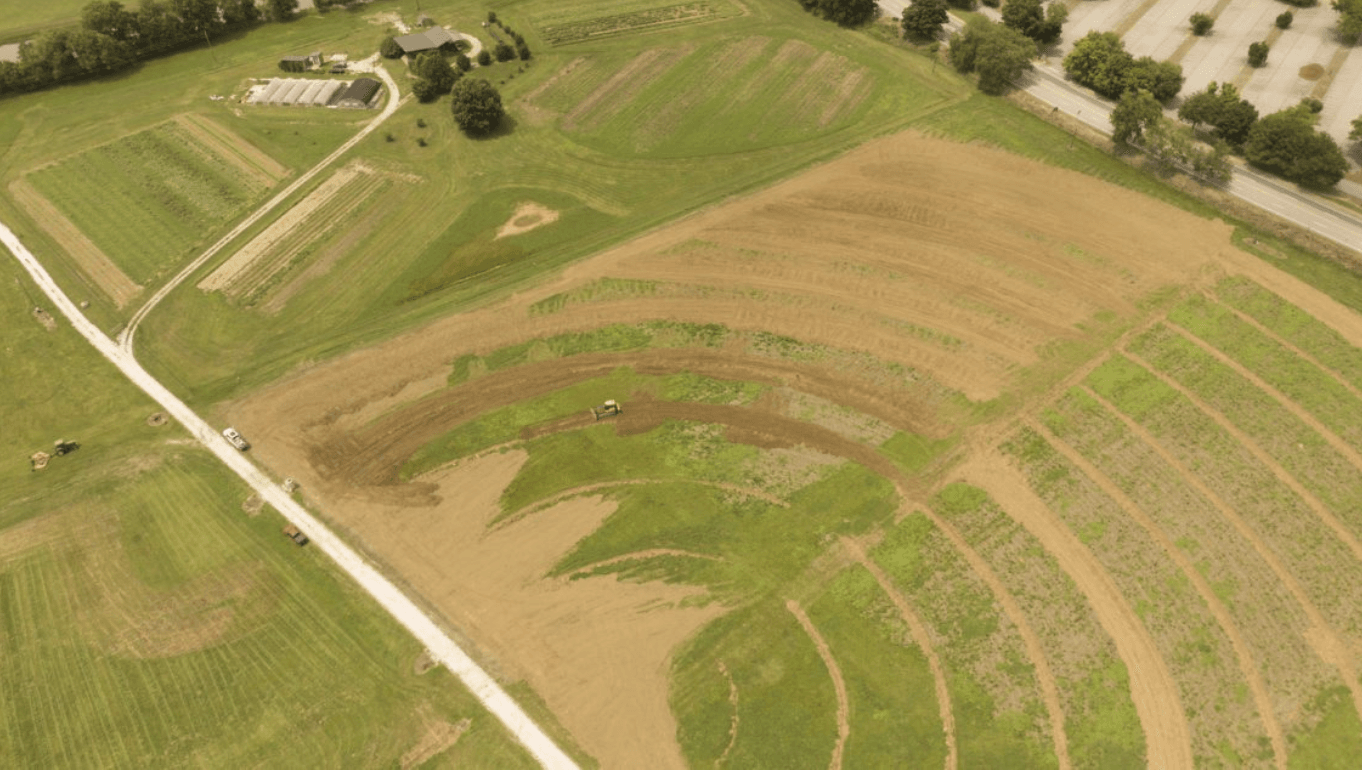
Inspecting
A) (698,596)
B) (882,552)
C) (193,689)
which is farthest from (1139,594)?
(193,689)

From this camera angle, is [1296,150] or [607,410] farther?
[1296,150]

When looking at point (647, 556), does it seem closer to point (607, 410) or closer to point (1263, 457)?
point (607, 410)

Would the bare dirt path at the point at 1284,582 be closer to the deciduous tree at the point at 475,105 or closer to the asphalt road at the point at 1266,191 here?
the asphalt road at the point at 1266,191

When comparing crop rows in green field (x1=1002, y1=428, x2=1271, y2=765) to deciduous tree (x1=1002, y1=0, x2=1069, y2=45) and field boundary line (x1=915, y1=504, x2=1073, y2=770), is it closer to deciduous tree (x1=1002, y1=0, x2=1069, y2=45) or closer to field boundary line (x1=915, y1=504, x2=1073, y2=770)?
field boundary line (x1=915, y1=504, x2=1073, y2=770)

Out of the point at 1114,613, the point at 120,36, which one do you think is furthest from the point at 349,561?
the point at 120,36

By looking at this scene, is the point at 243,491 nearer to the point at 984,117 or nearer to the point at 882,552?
the point at 882,552

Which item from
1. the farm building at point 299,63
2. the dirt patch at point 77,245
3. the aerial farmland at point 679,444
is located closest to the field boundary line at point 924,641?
the aerial farmland at point 679,444
